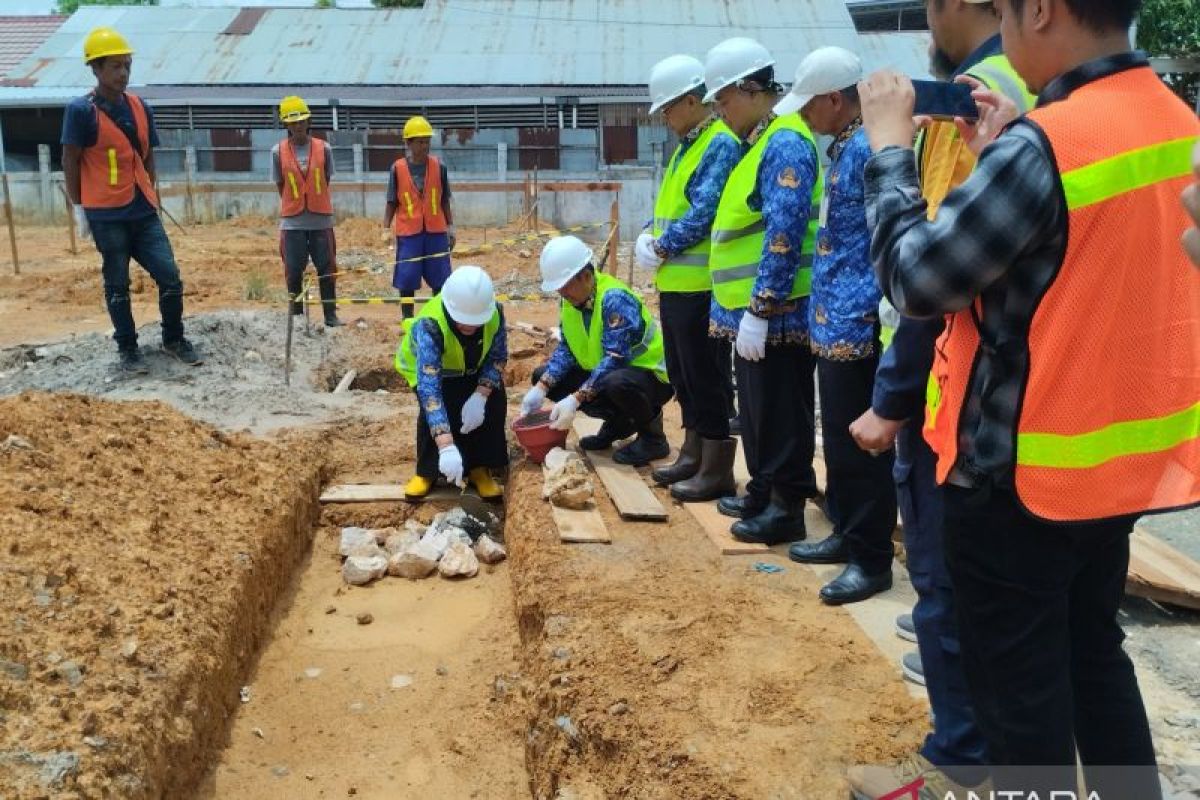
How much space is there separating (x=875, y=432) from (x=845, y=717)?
86 cm

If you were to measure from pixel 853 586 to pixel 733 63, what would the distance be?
2077 millimetres

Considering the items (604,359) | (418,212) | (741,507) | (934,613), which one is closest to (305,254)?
(418,212)

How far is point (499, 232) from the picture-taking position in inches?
722

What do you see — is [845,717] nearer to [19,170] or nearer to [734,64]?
[734,64]

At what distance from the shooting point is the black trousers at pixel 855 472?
3.34 metres

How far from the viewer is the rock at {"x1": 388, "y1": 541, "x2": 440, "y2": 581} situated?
16.1 ft

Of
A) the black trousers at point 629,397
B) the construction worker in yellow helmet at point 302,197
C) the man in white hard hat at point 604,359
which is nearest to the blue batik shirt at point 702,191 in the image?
the man in white hard hat at point 604,359

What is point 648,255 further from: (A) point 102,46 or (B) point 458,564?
(A) point 102,46

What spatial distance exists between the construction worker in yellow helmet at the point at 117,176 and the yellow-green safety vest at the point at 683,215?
3.91m

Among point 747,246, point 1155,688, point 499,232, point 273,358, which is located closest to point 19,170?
point 499,232

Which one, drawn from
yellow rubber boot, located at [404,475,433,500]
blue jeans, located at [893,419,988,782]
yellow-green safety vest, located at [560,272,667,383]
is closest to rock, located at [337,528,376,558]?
yellow rubber boot, located at [404,475,433,500]

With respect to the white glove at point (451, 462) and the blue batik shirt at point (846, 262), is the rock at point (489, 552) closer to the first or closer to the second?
the white glove at point (451, 462)

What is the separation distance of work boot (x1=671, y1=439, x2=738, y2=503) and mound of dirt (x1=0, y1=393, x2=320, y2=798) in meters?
1.96

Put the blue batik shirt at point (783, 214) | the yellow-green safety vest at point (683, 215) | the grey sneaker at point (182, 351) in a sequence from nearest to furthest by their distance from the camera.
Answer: the blue batik shirt at point (783, 214) < the yellow-green safety vest at point (683, 215) < the grey sneaker at point (182, 351)
